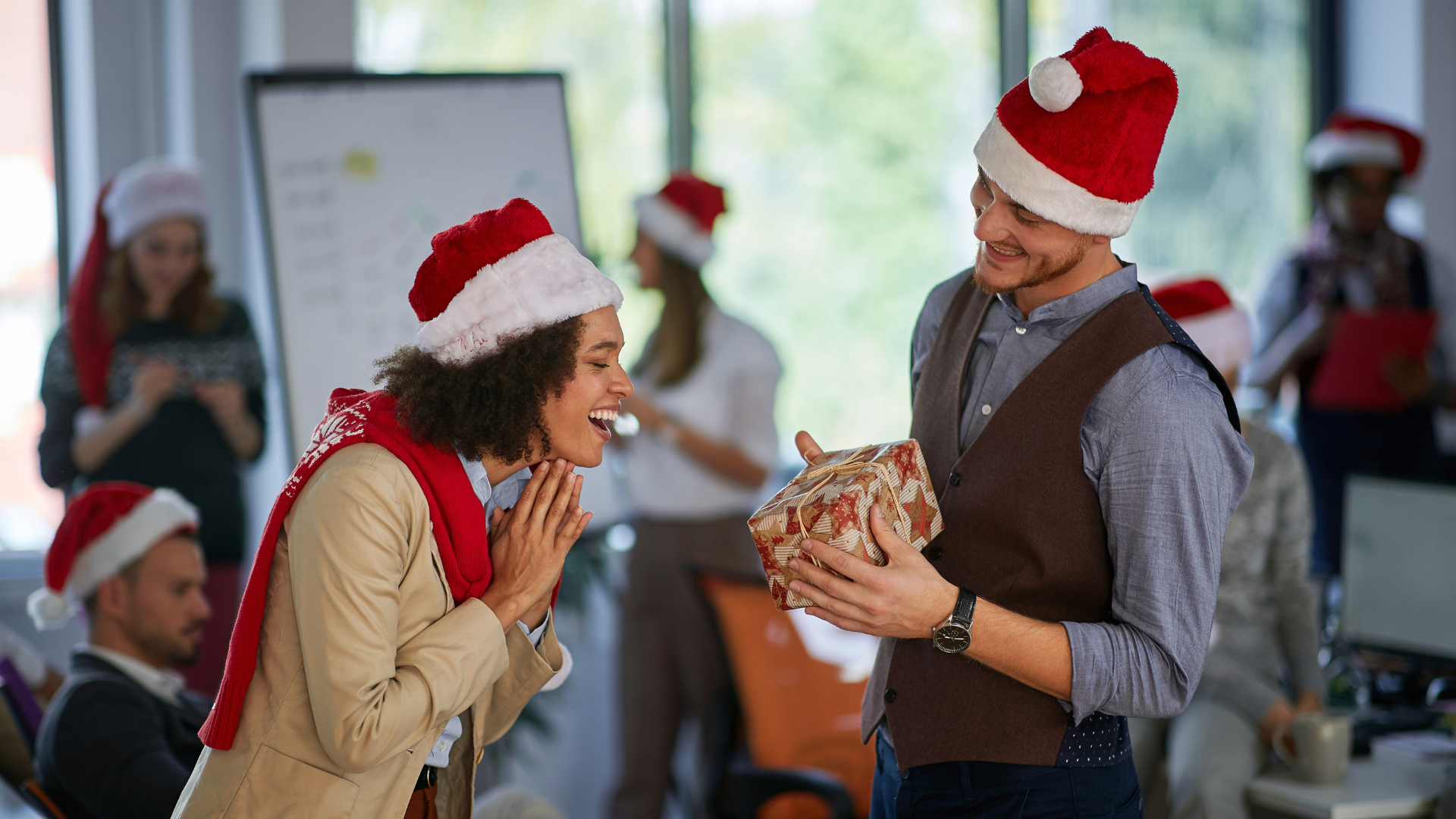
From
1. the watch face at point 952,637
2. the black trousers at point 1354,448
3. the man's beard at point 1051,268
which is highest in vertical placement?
the man's beard at point 1051,268

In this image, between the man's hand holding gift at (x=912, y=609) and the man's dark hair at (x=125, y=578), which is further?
the man's dark hair at (x=125, y=578)

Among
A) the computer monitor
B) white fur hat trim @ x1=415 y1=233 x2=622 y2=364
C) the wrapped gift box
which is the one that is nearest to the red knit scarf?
white fur hat trim @ x1=415 y1=233 x2=622 y2=364

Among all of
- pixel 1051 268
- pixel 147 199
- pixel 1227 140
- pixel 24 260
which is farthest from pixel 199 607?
pixel 1227 140

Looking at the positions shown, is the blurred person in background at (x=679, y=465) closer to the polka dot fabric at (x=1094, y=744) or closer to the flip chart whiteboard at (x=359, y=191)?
the flip chart whiteboard at (x=359, y=191)

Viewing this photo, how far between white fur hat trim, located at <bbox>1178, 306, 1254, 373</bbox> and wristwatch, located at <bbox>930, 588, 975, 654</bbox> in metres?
1.36

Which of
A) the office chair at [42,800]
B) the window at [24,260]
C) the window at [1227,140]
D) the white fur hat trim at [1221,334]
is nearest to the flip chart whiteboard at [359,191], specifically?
the office chair at [42,800]

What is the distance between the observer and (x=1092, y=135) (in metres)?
1.50

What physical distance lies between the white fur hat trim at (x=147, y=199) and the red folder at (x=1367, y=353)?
11.6ft

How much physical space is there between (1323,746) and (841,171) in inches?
131

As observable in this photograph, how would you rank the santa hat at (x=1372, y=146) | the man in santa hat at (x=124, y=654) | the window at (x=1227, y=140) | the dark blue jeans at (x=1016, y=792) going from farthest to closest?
the window at (x=1227, y=140)
the santa hat at (x=1372, y=146)
the man in santa hat at (x=124, y=654)
the dark blue jeans at (x=1016, y=792)

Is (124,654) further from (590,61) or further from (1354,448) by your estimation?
(1354,448)

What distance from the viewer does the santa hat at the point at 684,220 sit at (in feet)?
12.1

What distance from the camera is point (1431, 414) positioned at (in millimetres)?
4301

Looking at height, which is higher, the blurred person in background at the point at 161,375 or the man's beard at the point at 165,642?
the blurred person in background at the point at 161,375
